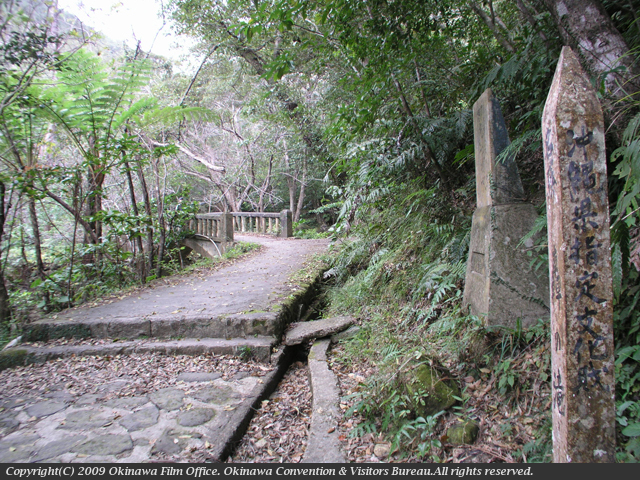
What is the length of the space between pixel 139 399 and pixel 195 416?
581 millimetres

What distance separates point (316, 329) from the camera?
356 centimetres

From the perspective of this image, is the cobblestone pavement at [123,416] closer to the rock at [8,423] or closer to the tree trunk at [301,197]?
the rock at [8,423]

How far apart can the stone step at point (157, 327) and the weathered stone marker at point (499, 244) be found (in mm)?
2033

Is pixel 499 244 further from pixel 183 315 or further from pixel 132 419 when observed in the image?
pixel 183 315

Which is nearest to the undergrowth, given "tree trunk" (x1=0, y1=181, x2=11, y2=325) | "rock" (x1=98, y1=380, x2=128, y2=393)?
"rock" (x1=98, y1=380, x2=128, y2=393)

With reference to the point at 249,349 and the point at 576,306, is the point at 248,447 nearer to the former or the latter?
the point at 249,349

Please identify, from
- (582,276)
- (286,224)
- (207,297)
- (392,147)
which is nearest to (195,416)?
(207,297)

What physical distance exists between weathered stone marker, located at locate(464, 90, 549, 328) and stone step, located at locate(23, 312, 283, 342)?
2033 mm

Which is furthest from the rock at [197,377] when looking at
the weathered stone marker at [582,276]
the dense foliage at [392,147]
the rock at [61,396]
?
the weathered stone marker at [582,276]

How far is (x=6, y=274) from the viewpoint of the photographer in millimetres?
4617

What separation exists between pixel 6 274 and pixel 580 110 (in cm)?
649

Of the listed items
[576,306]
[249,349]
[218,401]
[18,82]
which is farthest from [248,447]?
[18,82]

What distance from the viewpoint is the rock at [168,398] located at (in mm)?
2463

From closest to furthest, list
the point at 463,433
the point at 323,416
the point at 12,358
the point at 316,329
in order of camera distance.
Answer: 1. the point at 463,433
2. the point at 323,416
3. the point at 12,358
4. the point at 316,329
